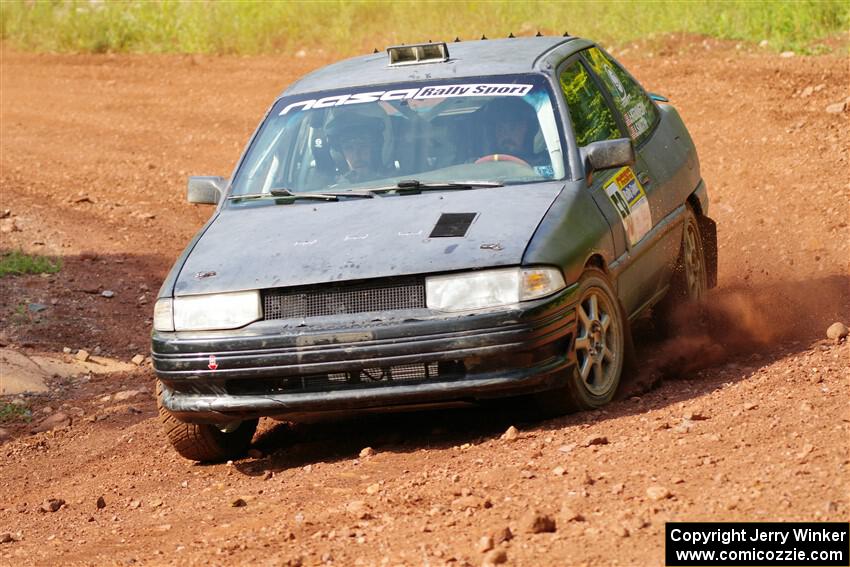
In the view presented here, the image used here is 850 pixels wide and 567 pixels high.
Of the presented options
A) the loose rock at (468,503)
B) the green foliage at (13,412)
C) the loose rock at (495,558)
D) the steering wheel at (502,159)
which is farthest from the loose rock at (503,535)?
the green foliage at (13,412)

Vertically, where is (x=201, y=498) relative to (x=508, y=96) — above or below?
below

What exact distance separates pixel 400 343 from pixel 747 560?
1956 millimetres

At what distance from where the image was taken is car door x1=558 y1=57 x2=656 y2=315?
6570 mm

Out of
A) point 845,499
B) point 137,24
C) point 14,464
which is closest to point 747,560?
point 845,499

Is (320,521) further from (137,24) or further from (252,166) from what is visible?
(137,24)

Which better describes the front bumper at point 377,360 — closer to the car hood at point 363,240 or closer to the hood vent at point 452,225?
the car hood at point 363,240

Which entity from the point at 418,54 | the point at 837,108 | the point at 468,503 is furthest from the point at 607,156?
the point at 837,108

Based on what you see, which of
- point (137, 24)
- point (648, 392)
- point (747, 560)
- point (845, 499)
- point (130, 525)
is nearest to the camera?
point (747, 560)

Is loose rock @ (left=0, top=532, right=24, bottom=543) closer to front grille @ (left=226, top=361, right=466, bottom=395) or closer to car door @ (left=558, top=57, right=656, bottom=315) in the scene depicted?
front grille @ (left=226, top=361, right=466, bottom=395)

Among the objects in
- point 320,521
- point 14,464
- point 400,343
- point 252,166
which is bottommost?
point 14,464

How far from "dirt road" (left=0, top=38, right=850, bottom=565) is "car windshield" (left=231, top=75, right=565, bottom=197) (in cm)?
117

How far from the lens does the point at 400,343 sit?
562 cm

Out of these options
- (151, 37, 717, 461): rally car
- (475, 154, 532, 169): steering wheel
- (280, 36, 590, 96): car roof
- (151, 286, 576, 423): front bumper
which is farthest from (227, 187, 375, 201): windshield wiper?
(151, 286, 576, 423): front bumper

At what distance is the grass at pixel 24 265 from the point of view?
10.4 metres
